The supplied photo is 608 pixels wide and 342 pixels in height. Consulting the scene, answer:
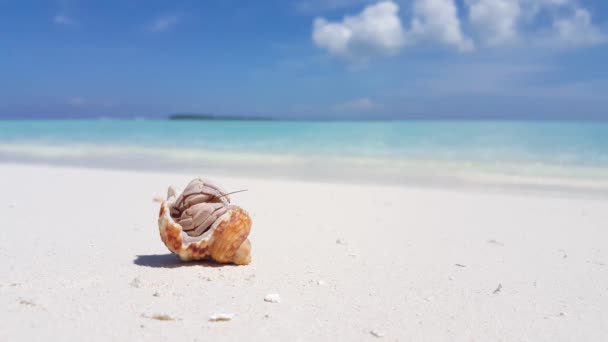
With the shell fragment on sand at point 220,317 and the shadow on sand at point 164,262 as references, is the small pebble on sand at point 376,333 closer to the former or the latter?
the shell fragment on sand at point 220,317

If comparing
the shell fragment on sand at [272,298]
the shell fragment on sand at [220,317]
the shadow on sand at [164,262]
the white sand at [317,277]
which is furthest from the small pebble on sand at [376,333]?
the shadow on sand at [164,262]

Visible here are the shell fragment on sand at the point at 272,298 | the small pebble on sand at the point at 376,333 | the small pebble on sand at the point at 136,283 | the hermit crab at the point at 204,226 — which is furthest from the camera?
the hermit crab at the point at 204,226

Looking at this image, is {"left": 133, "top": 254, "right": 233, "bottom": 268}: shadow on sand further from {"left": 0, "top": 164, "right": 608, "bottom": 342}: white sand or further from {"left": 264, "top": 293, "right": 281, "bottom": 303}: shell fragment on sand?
{"left": 264, "top": 293, "right": 281, "bottom": 303}: shell fragment on sand

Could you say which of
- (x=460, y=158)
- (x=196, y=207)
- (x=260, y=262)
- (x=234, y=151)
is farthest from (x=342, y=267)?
(x=234, y=151)

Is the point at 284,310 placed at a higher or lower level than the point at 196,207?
lower

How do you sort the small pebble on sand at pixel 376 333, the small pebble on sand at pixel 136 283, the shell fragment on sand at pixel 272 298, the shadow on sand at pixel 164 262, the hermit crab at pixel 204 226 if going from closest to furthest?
the small pebble on sand at pixel 376 333
the shell fragment on sand at pixel 272 298
the small pebble on sand at pixel 136 283
the hermit crab at pixel 204 226
the shadow on sand at pixel 164 262

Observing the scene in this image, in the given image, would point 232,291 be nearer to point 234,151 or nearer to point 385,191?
point 385,191
